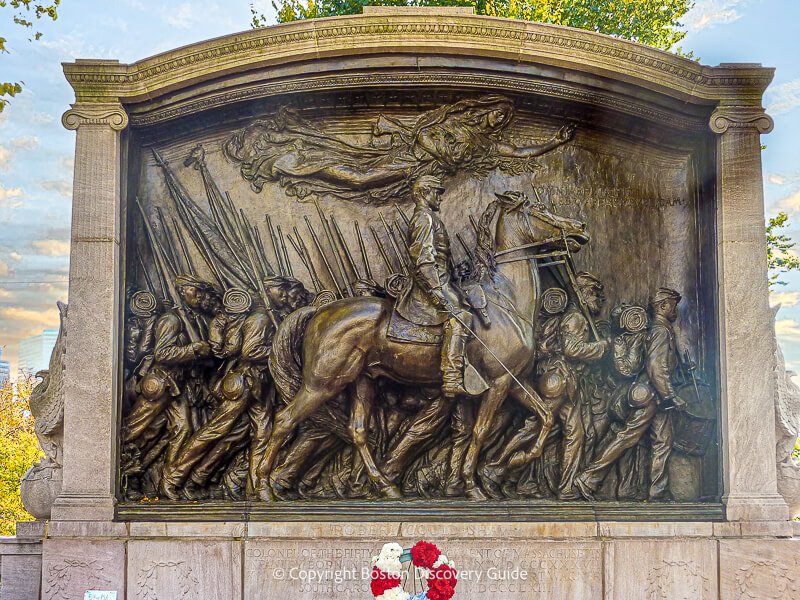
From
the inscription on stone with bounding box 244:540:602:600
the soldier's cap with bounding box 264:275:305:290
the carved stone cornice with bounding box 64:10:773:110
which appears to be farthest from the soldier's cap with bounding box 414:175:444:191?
the inscription on stone with bounding box 244:540:602:600

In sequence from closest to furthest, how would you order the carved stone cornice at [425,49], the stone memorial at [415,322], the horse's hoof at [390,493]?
the stone memorial at [415,322], the horse's hoof at [390,493], the carved stone cornice at [425,49]

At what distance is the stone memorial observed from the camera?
9867 mm

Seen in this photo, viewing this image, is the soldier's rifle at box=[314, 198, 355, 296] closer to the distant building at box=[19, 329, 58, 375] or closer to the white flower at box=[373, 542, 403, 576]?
the white flower at box=[373, 542, 403, 576]

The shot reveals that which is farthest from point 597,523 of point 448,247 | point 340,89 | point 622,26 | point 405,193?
point 622,26

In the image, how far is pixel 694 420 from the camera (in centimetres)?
1088

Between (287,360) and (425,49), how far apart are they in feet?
12.1

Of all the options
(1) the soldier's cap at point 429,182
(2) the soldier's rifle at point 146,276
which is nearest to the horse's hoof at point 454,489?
(1) the soldier's cap at point 429,182

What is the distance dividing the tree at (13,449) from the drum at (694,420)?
46.6ft

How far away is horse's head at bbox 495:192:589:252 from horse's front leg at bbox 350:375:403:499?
2.13m

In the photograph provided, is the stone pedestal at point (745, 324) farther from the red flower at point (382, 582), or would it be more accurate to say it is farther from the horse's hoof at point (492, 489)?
the red flower at point (382, 582)

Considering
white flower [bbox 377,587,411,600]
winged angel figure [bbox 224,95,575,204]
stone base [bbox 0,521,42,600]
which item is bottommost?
stone base [bbox 0,521,42,600]

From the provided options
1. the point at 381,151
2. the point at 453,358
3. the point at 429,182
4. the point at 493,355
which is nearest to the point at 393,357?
the point at 453,358

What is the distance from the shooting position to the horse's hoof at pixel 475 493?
10430 millimetres

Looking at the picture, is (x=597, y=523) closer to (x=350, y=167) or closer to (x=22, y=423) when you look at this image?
(x=350, y=167)
